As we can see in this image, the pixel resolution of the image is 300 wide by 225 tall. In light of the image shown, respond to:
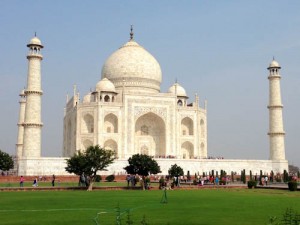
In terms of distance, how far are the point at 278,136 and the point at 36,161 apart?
19.3m

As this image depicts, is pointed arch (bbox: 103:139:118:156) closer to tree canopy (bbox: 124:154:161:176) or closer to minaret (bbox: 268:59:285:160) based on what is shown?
minaret (bbox: 268:59:285:160)

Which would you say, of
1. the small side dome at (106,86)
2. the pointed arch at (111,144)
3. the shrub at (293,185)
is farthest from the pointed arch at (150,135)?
the shrub at (293,185)

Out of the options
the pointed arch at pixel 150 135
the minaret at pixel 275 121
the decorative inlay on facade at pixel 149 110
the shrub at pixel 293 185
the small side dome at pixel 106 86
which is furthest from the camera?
the pointed arch at pixel 150 135

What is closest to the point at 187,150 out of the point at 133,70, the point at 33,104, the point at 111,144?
the point at 111,144

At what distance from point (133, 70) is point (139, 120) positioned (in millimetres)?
4966

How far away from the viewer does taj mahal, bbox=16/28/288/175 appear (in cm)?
3191

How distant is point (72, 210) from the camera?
32.3 ft

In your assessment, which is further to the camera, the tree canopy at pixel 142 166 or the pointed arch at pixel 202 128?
the pointed arch at pixel 202 128

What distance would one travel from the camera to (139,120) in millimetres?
37000

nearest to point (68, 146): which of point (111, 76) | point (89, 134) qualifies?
point (89, 134)

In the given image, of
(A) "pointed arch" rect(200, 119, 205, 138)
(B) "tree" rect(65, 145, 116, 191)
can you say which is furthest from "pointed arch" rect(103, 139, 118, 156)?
(B) "tree" rect(65, 145, 116, 191)

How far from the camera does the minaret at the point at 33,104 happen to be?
29.8 meters

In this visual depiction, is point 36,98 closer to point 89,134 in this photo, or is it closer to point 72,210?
point 89,134

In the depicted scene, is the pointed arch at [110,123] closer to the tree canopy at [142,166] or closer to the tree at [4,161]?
the tree at [4,161]
